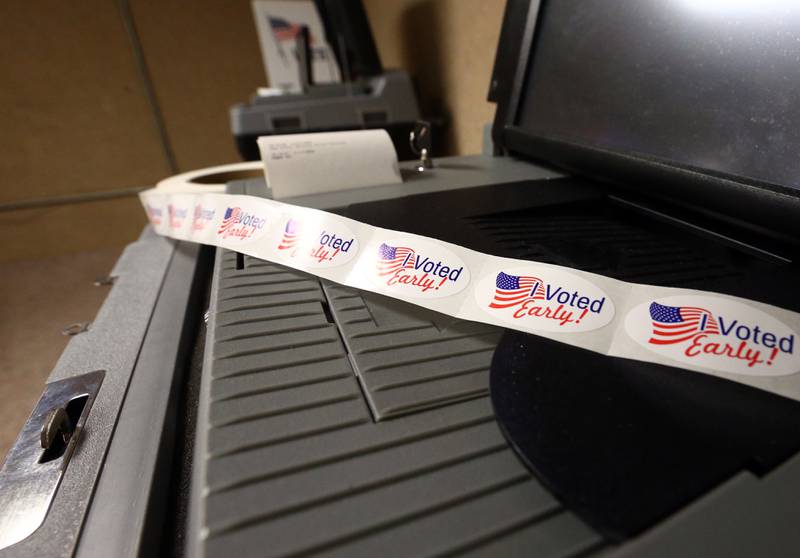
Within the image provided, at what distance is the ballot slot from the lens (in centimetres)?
27

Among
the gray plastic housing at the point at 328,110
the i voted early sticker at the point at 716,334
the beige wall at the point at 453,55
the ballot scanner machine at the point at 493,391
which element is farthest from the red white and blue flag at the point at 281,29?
the i voted early sticker at the point at 716,334

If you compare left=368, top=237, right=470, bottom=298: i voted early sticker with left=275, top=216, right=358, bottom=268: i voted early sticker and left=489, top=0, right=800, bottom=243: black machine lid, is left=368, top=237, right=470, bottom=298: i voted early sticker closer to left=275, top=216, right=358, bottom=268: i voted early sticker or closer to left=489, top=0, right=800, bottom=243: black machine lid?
left=275, top=216, right=358, bottom=268: i voted early sticker

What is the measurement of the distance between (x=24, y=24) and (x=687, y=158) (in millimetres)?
2124

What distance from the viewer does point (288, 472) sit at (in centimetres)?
22

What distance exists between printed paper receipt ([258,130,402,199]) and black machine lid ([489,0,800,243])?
9.2 inches

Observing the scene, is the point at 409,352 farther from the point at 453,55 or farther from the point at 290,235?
the point at 453,55

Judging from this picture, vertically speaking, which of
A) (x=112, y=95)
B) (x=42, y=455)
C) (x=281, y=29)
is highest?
(x=281, y=29)

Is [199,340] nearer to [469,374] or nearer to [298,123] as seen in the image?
[469,374]

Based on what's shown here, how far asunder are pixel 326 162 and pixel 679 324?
0.47 m

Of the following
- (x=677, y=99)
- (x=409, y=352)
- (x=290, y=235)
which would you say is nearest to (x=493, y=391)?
(x=409, y=352)

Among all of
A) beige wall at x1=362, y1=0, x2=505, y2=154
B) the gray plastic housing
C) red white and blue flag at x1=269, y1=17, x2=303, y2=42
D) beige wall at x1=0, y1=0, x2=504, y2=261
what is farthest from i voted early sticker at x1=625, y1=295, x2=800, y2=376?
red white and blue flag at x1=269, y1=17, x2=303, y2=42

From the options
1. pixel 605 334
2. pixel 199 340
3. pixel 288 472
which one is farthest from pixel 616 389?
pixel 199 340

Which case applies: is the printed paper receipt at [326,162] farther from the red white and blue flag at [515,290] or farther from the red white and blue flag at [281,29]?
the red white and blue flag at [281,29]

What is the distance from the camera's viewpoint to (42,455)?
316 millimetres
